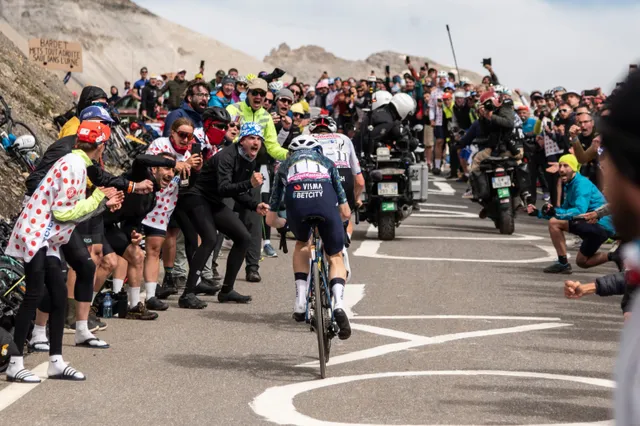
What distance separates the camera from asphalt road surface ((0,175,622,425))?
728 cm

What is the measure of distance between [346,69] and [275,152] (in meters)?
97.2

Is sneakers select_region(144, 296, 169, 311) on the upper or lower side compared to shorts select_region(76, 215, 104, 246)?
lower

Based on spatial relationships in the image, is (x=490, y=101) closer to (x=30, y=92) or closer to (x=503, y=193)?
(x=503, y=193)

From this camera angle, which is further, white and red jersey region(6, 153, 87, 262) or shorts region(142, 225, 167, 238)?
shorts region(142, 225, 167, 238)

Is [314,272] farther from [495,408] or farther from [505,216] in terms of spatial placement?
[505,216]

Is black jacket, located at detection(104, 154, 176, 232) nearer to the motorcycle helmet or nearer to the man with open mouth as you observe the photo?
the man with open mouth

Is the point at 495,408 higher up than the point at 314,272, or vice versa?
the point at 314,272

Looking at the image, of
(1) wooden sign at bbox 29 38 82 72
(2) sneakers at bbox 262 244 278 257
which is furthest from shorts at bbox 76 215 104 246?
(1) wooden sign at bbox 29 38 82 72

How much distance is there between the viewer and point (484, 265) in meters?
15.5

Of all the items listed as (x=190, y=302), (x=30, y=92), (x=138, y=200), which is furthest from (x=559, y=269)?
(x=30, y=92)

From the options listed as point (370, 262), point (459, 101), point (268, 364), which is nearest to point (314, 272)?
point (268, 364)

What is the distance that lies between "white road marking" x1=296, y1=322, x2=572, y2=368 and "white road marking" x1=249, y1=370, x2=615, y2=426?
65cm

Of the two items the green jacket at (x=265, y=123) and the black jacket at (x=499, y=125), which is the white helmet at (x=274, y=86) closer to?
the black jacket at (x=499, y=125)

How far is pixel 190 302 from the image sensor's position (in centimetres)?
1195
